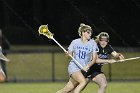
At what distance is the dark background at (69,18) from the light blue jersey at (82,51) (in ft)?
48.0

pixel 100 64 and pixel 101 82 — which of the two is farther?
pixel 100 64

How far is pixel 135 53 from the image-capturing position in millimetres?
23906

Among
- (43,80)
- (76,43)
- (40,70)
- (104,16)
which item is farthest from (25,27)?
(76,43)

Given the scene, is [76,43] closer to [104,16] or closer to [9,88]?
[9,88]

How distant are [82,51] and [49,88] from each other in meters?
5.91

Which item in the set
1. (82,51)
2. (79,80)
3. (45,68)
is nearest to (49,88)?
(79,80)

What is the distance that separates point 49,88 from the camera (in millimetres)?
18297

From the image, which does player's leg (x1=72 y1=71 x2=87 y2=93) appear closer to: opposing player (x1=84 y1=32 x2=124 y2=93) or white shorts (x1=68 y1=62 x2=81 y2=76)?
white shorts (x1=68 y1=62 x2=81 y2=76)

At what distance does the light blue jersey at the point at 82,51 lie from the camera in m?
12.6

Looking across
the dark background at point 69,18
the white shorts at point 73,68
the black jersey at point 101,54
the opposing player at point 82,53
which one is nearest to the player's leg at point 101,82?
the black jersey at point 101,54

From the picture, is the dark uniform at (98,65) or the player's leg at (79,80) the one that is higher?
the dark uniform at (98,65)

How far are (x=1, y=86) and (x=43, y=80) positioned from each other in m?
2.52

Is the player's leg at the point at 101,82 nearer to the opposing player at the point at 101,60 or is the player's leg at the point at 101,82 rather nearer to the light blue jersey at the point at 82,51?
the opposing player at the point at 101,60

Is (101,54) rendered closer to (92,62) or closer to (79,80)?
(92,62)
